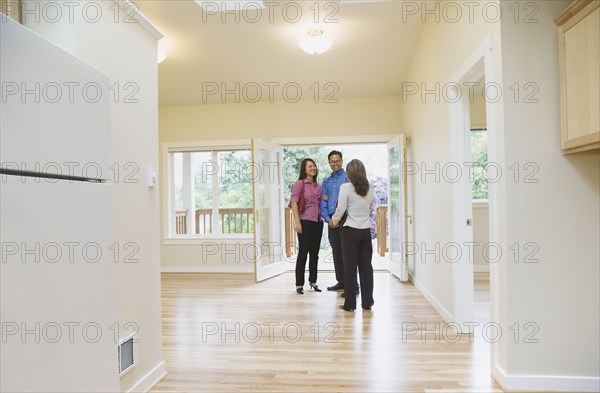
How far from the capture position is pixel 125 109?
204cm

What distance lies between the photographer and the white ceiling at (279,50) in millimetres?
3979

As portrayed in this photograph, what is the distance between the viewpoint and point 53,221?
3.38 feet

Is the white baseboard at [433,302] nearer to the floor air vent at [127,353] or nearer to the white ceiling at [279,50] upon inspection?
the floor air vent at [127,353]

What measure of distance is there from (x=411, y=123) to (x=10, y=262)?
456cm

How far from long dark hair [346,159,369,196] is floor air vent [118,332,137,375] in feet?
7.09

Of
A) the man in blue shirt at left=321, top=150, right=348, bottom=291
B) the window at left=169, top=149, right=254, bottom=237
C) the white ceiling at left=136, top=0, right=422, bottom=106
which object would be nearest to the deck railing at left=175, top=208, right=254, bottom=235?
the window at left=169, top=149, right=254, bottom=237

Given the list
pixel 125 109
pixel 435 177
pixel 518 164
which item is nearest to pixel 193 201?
pixel 435 177

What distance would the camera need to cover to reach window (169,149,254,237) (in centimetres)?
590

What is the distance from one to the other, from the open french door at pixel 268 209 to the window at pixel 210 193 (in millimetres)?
527

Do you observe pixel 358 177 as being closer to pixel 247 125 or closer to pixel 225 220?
pixel 247 125

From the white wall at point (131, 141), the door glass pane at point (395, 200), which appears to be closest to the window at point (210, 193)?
the door glass pane at point (395, 200)

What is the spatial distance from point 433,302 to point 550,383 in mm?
1652

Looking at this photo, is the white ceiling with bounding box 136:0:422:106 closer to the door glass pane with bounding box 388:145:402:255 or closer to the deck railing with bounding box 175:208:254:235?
the door glass pane with bounding box 388:145:402:255

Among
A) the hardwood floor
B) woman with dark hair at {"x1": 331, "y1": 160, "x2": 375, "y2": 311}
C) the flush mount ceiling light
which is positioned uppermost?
the flush mount ceiling light
